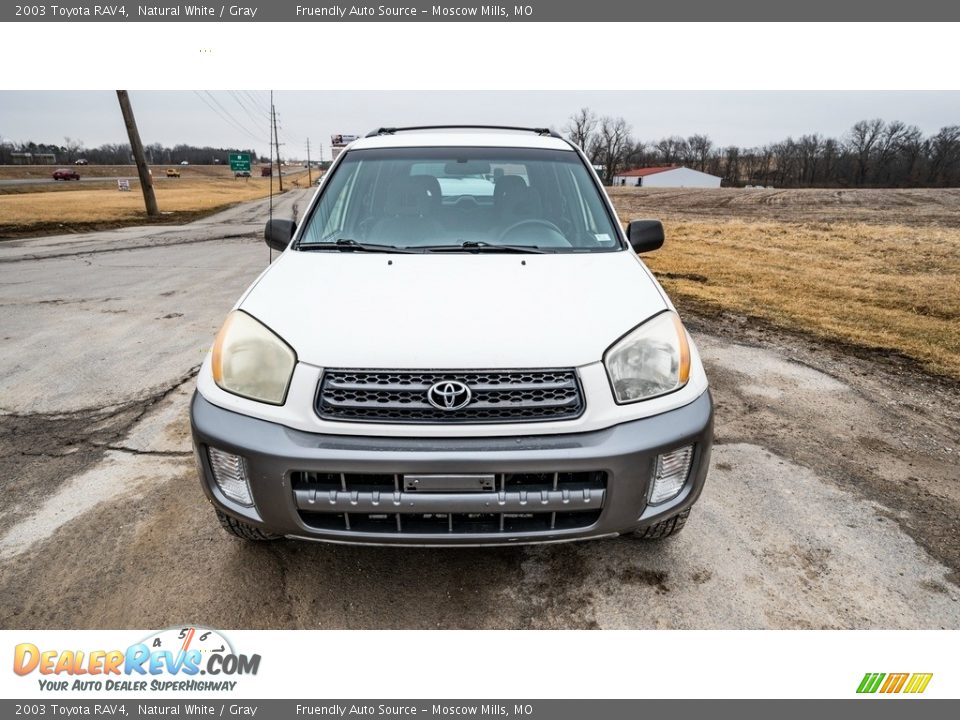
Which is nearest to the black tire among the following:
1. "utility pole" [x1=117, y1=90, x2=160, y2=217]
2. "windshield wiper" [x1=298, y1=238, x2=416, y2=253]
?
"windshield wiper" [x1=298, y1=238, x2=416, y2=253]

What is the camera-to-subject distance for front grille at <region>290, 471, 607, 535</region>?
5.95 ft

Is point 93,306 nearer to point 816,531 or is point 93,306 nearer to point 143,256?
point 143,256

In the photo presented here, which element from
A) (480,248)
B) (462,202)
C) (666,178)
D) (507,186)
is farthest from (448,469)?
(666,178)

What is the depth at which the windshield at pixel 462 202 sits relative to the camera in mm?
2865

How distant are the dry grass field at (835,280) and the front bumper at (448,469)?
161 inches

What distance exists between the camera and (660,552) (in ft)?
8.10

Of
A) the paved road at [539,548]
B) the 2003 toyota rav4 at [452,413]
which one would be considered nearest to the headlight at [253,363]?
the 2003 toyota rav4 at [452,413]

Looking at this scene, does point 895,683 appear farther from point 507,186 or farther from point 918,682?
point 507,186

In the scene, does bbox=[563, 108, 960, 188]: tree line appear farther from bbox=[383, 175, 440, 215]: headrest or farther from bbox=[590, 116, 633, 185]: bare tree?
bbox=[383, 175, 440, 215]: headrest

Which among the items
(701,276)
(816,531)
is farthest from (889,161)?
(816,531)

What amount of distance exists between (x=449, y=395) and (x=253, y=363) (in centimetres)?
74

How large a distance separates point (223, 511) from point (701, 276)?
27.4 feet

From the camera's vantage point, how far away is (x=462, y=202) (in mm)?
3094

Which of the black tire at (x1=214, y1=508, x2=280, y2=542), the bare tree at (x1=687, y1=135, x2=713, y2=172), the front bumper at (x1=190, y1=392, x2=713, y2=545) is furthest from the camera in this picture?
the bare tree at (x1=687, y1=135, x2=713, y2=172)
